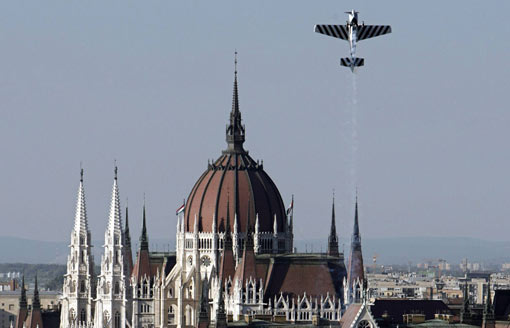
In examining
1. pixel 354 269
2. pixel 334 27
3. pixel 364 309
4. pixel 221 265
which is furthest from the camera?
pixel 221 265

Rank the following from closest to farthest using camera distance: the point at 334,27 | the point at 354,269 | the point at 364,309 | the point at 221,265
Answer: the point at 334,27, the point at 364,309, the point at 354,269, the point at 221,265

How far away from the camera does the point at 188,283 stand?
199 meters

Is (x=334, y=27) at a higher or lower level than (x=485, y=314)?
higher

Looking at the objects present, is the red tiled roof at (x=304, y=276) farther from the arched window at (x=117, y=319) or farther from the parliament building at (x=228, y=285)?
the arched window at (x=117, y=319)

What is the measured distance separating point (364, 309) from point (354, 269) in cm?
2630

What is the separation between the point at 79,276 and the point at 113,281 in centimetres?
567

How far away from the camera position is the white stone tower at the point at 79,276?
189 meters

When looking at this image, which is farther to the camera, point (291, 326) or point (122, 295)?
point (122, 295)

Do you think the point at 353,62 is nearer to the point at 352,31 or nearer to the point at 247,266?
the point at 352,31

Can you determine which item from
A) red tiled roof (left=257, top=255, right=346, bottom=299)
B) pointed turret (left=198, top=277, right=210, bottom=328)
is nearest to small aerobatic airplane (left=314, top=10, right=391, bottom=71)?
pointed turret (left=198, top=277, right=210, bottom=328)

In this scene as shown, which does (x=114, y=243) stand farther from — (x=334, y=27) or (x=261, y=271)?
(x=334, y=27)

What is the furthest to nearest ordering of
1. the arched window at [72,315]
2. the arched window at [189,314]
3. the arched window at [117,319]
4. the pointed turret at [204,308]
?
1. the arched window at [189,314]
2. the arched window at [72,315]
3. the arched window at [117,319]
4. the pointed turret at [204,308]

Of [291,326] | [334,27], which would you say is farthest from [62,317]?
[334,27]

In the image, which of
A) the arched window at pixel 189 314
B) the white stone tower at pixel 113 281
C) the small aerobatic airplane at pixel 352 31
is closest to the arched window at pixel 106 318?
the white stone tower at pixel 113 281
